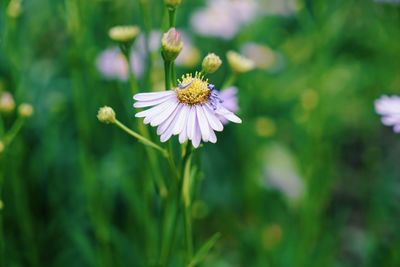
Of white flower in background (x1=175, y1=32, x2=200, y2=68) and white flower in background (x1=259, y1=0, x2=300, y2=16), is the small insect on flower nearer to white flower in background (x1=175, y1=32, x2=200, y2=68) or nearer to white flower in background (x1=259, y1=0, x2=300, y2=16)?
white flower in background (x1=175, y1=32, x2=200, y2=68)

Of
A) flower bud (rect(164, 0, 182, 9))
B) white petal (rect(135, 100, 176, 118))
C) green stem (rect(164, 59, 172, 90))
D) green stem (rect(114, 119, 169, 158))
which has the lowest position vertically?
green stem (rect(114, 119, 169, 158))

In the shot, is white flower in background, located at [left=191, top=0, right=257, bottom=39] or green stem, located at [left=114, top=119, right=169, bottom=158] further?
white flower in background, located at [left=191, top=0, right=257, bottom=39]

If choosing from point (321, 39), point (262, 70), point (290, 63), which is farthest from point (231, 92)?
point (290, 63)

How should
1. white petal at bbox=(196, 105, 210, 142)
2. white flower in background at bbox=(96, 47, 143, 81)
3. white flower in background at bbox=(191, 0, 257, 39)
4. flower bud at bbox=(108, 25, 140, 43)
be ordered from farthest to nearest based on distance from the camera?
1. white flower in background at bbox=(191, 0, 257, 39)
2. white flower in background at bbox=(96, 47, 143, 81)
3. flower bud at bbox=(108, 25, 140, 43)
4. white petal at bbox=(196, 105, 210, 142)

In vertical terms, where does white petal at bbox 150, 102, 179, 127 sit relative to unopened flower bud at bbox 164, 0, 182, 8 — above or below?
below

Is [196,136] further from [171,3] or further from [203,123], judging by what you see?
[171,3]

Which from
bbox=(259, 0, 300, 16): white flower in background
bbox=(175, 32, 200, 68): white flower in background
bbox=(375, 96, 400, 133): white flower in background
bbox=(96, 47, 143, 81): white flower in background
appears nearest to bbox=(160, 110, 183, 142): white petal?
bbox=(375, 96, 400, 133): white flower in background

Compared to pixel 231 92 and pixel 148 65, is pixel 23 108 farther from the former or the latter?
pixel 231 92

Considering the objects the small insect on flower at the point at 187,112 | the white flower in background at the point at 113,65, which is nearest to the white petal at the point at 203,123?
the small insect on flower at the point at 187,112

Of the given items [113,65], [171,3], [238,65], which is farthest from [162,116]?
[113,65]
